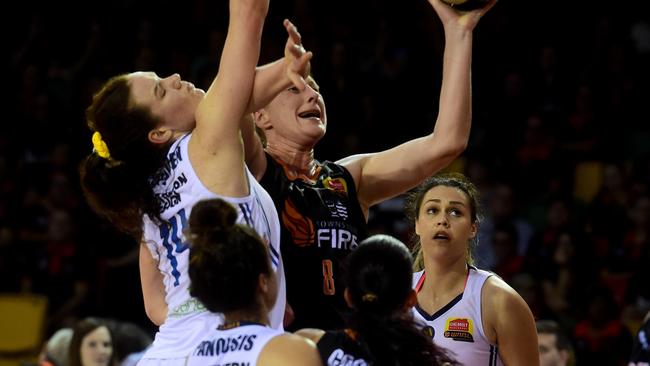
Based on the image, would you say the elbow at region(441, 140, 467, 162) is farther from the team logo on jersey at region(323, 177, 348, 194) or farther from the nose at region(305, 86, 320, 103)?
the nose at region(305, 86, 320, 103)

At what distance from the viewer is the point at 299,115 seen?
4105mm

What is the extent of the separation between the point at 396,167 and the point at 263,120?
1.78 feet

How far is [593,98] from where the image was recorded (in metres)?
9.54

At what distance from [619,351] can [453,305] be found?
3435 millimetres

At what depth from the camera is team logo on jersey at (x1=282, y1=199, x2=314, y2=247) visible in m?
3.94

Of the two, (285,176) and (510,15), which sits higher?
(510,15)

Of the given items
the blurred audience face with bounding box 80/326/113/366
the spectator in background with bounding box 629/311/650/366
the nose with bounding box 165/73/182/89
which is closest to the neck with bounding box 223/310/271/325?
the nose with bounding box 165/73/182/89

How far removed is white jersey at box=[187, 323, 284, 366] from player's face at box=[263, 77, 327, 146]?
1179 mm

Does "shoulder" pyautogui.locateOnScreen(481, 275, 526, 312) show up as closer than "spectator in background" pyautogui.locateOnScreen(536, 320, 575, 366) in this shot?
Yes

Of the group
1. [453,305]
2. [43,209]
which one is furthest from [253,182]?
[43,209]

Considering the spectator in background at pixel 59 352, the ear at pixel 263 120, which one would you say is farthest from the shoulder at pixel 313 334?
the spectator in background at pixel 59 352

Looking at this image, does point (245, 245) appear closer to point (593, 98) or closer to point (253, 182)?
point (253, 182)

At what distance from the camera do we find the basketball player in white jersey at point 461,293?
13.5 ft

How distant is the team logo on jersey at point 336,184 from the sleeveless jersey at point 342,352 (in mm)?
1009
